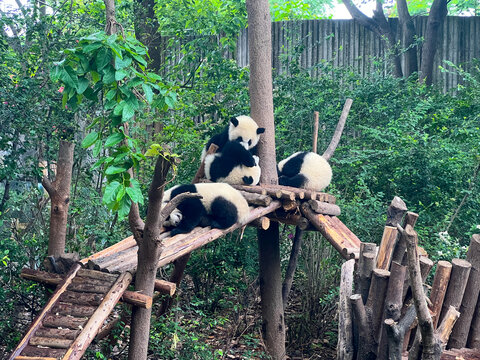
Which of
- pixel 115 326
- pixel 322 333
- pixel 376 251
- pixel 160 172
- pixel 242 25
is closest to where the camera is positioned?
pixel 160 172

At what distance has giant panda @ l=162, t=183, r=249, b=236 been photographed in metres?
4.65

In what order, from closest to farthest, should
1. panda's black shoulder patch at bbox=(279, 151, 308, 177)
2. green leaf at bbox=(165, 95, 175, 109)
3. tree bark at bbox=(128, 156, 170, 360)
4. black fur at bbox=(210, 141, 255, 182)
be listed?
1. green leaf at bbox=(165, 95, 175, 109)
2. tree bark at bbox=(128, 156, 170, 360)
3. black fur at bbox=(210, 141, 255, 182)
4. panda's black shoulder patch at bbox=(279, 151, 308, 177)

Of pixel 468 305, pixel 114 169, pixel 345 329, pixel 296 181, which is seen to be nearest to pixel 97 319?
pixel 114 169

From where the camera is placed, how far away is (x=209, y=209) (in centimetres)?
484

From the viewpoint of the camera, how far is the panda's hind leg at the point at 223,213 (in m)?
4.75

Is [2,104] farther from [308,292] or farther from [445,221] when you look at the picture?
[445,221]

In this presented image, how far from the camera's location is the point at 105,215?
21.5 ft

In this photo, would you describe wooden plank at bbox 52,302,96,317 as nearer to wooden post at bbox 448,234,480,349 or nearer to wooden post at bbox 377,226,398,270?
wooden post at bbox 377,226,398,270

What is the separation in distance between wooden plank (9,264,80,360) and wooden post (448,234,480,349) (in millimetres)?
2813

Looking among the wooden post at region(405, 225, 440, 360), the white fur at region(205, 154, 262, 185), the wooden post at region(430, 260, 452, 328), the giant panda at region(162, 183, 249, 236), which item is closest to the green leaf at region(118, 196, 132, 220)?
the wooden post at region(405, 225, 440, 360)

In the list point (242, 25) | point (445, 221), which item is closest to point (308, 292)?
point (445, 221)

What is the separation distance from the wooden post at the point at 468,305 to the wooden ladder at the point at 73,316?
2420 mm

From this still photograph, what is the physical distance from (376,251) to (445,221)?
291cm

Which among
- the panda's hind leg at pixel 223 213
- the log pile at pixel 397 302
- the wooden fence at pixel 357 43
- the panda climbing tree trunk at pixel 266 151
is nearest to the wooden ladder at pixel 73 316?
the panda's hind leg at pixel 223 213
